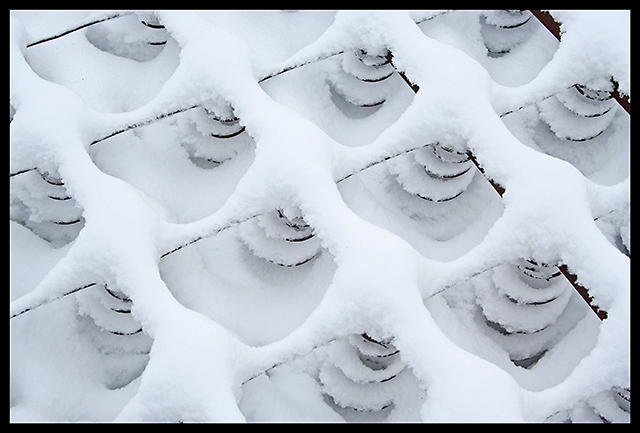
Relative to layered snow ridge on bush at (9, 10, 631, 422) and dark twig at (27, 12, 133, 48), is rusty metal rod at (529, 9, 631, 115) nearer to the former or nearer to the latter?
layered snow ridge on bush at (9, 10, 631, 422)

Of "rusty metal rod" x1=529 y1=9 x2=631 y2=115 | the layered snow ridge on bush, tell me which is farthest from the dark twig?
"rusty metal rod" x1=529 y1=9 x2=631 y2=115

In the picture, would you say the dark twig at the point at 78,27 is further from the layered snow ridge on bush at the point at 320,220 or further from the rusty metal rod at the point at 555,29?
the rusty metal rod at the point at 555,29

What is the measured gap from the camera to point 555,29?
0.65 m

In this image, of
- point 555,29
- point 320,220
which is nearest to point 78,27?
point 320,220

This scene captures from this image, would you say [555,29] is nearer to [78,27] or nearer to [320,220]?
[320,220]

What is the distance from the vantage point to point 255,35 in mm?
702

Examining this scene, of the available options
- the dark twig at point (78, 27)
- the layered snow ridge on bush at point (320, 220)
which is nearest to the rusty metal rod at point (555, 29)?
the layered snow ridge on bush at point (320, 220)

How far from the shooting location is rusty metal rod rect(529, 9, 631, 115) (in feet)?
2.02

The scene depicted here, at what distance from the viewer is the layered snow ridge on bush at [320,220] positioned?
0.49 metres

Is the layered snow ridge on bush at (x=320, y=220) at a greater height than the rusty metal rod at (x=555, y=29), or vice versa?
the rusty metal rod at (x=555, y=29)

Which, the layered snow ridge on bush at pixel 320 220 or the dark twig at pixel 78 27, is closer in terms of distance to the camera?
the layered snow ridge on bush at pixel 320 220

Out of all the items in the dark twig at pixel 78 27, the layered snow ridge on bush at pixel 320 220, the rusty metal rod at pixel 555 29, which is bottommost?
the layered snow ridge on bush at pixel 320 220

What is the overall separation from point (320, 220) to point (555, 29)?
395mm
